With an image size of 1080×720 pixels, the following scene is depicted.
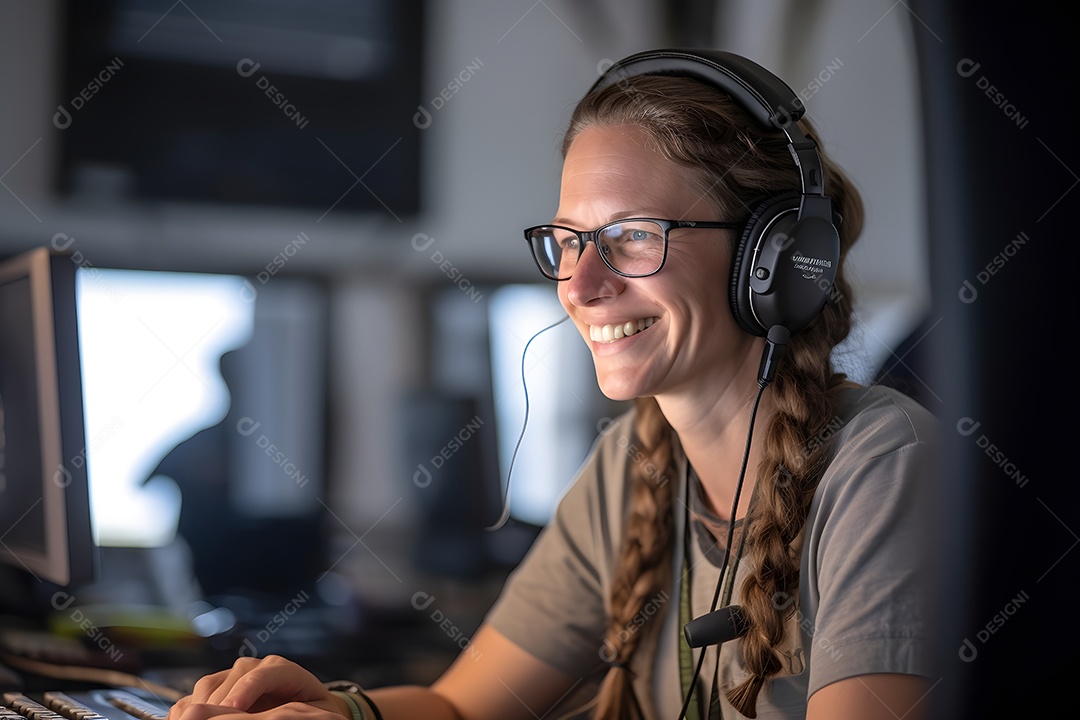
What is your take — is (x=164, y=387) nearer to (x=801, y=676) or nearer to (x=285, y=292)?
(x=285, y=292)

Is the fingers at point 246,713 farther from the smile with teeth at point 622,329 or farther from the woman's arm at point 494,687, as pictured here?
the smile with teeth at point 622,329

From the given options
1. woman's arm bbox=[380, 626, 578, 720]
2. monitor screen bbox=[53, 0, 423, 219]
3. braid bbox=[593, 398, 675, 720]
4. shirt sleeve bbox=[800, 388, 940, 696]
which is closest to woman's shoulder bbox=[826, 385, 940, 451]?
shirt sleeve bbox=[800, 388, 940, 696]

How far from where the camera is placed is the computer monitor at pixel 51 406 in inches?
35.2

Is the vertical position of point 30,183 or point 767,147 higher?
point 30,183

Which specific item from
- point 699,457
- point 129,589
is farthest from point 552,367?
point 699,457

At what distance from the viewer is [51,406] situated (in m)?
0.90

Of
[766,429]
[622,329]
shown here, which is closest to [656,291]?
[622,329]

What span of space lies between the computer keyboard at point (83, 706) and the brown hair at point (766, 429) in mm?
450

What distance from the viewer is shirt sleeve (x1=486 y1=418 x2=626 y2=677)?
101 centimetres

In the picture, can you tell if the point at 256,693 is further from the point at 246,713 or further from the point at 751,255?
the point at 751,255

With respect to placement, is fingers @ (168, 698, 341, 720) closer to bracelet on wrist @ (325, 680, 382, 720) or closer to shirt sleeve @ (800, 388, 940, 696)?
bracelet on wrist @ (325, 680, 382, 720)

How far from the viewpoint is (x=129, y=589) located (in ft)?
6.90

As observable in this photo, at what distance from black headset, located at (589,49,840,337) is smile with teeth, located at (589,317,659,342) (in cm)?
9

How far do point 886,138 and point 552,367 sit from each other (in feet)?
3.65
